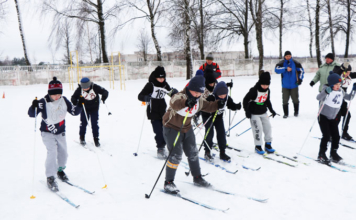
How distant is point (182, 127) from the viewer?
12.0ft

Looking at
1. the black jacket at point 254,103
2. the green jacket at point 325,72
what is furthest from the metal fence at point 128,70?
the black jacket at point 254,103

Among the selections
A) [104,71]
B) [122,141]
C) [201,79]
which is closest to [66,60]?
[104,71]

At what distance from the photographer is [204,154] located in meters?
5.14

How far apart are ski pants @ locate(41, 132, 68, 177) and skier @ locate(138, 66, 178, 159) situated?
5.22 feet

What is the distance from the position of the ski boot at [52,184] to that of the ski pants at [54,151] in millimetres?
59

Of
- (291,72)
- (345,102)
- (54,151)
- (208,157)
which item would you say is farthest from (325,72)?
(54,151)

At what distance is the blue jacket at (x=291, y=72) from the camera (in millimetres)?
8039

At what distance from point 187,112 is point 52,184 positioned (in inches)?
86.5

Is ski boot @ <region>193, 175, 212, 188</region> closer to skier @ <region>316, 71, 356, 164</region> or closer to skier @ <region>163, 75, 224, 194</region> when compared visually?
skier @ <region>163, 75, 224, 194</region>

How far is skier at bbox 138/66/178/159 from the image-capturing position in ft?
16.5

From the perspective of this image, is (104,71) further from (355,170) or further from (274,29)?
(355,170)

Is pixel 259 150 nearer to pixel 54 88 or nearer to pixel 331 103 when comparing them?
pixel 331 103

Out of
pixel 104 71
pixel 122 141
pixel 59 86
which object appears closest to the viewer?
pixel 59 86

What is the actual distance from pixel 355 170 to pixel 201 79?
2.99m
